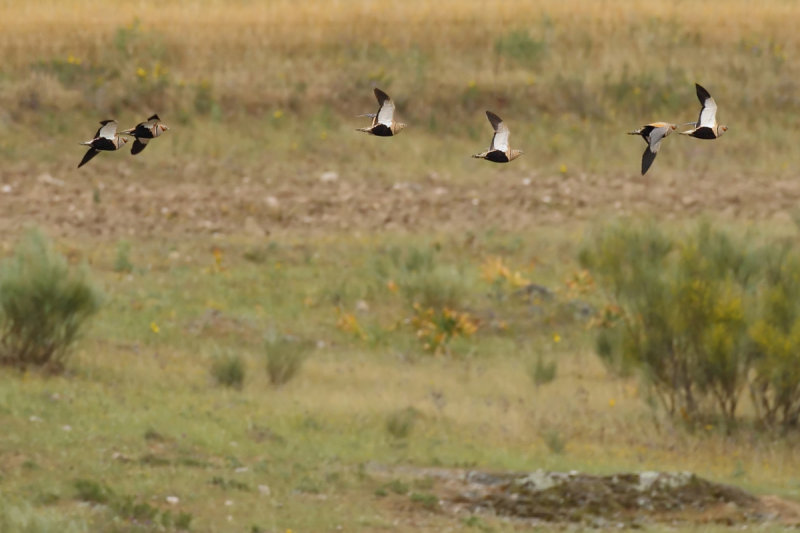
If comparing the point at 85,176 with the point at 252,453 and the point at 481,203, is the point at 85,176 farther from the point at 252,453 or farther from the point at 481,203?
the point at 252,453

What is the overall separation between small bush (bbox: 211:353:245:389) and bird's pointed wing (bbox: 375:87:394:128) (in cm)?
1727

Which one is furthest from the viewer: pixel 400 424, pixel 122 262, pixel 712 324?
pixel 122 262

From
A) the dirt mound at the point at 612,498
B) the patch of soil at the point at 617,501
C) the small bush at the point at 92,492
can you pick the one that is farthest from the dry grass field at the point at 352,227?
the dirt mound at the point at 612,498

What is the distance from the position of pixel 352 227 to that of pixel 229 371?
11105 millimetres

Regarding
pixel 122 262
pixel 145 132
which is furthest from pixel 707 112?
pixel 122 262

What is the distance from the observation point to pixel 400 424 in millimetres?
18062

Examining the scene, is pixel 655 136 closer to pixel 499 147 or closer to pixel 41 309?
pixel 499 147

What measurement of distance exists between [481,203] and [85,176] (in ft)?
29.0

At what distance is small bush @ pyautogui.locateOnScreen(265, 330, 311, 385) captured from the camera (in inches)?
819

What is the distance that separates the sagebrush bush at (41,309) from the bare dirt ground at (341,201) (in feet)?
30.1

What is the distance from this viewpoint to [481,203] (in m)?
32.9

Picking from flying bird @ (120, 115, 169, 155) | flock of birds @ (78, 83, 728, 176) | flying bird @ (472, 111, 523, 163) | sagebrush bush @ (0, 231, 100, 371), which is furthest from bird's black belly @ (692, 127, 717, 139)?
sagebrush bush @ (0, 231, 100, 371)

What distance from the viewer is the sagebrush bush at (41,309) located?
19609 millimetres

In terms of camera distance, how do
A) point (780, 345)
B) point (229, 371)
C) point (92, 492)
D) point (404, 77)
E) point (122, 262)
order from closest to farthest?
1. point (92, 492)
2. point (780, 345)
3. point (229, 371)
4. point (122, 262)
5. point (404, 77)
